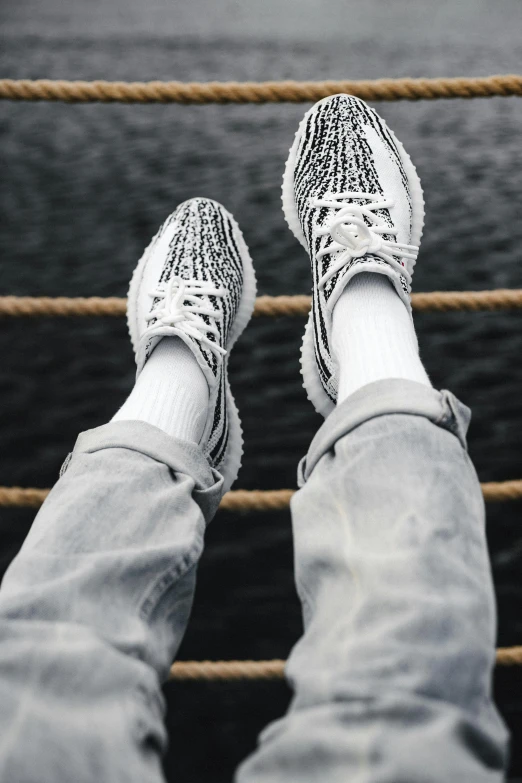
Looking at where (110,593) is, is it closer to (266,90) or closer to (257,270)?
(266,90)

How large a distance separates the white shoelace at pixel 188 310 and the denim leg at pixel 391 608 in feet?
1.03

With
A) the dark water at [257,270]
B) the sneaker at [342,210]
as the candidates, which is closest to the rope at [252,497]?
the sneaker at [342,210]

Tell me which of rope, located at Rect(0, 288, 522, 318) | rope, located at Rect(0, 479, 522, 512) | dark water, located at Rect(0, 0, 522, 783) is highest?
rope, located at Rect(0, 288, 522, 318)

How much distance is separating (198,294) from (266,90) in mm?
349

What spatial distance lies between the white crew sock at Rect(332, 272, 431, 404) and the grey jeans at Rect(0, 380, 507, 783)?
7cm

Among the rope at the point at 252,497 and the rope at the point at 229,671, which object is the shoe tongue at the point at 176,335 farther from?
the rope at the point at 229,671

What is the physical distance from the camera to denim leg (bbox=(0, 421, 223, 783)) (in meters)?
0.36

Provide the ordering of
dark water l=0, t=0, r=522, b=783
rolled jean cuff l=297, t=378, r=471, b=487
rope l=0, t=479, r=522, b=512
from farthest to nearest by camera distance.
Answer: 1. dark water l=0, t=0, r=522, b=783
2. rope l=0, t=479, r=522, b=512
3. rolled jean cuff l=297, t=378, r=471, b=487

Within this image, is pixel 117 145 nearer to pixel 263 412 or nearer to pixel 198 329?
pixel 263 412

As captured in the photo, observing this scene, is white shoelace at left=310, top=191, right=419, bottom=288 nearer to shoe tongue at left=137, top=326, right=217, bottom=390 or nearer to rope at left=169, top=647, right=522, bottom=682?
shoe tongue at left=137, top=326, right=217, bottom=390

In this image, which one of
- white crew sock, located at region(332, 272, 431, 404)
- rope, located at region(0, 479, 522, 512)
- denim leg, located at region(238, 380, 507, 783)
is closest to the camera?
denim leg, located at region(238, 380, 507, 783)

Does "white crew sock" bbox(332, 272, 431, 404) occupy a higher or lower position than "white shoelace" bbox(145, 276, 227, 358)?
higher

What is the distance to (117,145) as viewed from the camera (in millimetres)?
6953

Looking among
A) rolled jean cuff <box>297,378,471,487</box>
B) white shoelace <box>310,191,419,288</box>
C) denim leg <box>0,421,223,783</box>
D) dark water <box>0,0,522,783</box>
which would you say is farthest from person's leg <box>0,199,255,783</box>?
dark water <box>0,0,522,783</box>
